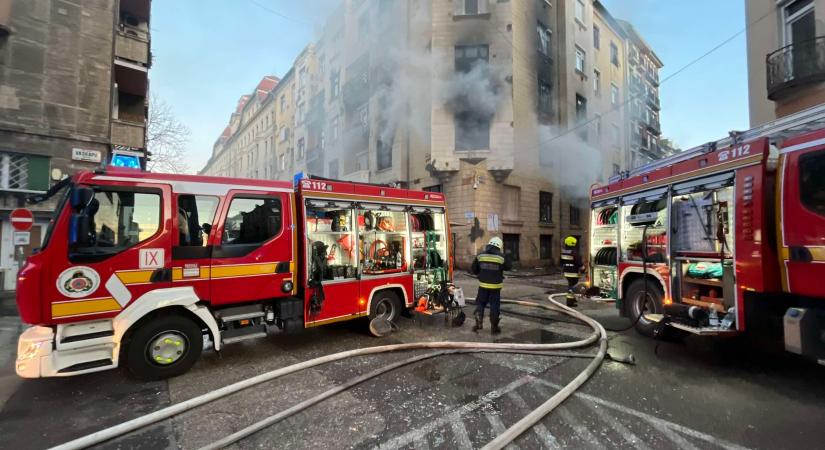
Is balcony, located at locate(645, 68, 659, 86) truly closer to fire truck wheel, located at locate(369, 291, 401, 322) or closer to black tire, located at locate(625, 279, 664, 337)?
black tire, located at locate(625, 279, 664, 337)

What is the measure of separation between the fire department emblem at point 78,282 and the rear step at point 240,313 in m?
1.29

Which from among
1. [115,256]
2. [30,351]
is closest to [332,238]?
[115,256]

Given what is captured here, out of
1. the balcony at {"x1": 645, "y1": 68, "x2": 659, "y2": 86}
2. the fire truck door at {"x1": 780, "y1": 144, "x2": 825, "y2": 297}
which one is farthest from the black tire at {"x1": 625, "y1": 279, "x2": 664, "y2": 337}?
the balcony at {"x1": 645, "y1": 68, "x2": 659, "y2": 86}

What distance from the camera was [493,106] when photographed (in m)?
17.3

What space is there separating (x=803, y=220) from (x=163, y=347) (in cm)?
704

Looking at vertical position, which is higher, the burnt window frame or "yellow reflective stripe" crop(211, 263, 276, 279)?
the burnt window frame

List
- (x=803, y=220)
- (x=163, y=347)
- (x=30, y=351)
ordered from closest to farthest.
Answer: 1. (x=30, y=351)
2. (x=803, y=220)
3. (x=163, y=347)

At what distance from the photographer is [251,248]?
4.87 meters

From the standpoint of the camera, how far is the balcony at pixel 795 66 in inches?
376

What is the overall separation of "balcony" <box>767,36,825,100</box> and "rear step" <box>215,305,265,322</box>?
1403 centimetres

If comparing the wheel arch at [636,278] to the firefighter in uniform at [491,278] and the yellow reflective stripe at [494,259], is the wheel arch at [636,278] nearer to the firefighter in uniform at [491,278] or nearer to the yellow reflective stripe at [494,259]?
the firefighter in uniform at [491,278]

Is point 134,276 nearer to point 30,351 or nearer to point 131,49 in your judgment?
point 30,351

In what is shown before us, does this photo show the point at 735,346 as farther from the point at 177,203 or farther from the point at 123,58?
the point at 123,58

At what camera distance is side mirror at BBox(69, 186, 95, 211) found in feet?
12.0
